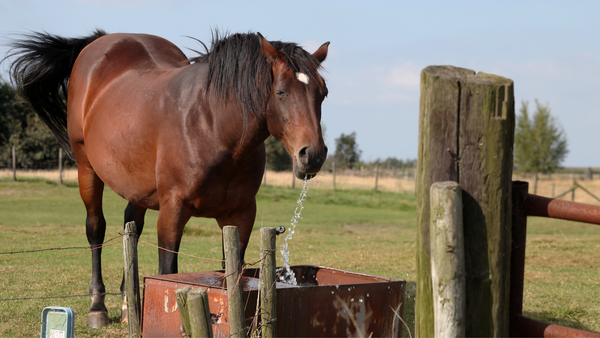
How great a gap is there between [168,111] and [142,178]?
2.32ft

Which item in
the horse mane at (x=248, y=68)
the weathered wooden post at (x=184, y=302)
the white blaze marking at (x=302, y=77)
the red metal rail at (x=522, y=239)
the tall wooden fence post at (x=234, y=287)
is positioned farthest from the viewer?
the horse mane at (x=248, y=68)

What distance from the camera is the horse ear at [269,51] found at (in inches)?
147

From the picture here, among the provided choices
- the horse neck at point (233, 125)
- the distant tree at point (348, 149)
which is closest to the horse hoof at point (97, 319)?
the horse neck at point (233, 125)

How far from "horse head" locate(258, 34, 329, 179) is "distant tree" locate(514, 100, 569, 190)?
2979 cm

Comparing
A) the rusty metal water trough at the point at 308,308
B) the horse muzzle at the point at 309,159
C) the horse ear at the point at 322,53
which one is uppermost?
→ the horse ear at the point at 322,53

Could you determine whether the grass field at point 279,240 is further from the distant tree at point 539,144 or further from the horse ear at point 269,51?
the distant tree at point 539,144

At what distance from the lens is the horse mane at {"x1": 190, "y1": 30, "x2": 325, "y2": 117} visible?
3.69 m

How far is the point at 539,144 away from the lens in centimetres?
3131

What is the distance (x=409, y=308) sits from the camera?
5375 millimetres

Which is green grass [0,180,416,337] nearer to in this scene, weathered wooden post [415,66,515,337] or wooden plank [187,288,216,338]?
wooden plank [187,288,216,338]

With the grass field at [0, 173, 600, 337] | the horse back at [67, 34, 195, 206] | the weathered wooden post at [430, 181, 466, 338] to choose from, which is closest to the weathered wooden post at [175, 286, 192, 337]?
the weathered wooden post at [430, 181, 466, 338]

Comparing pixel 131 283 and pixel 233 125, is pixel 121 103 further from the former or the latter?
pixel 131 283

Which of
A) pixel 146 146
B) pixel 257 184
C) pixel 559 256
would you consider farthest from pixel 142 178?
pixel 559 256

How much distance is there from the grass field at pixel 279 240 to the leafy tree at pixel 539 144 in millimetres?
14250
